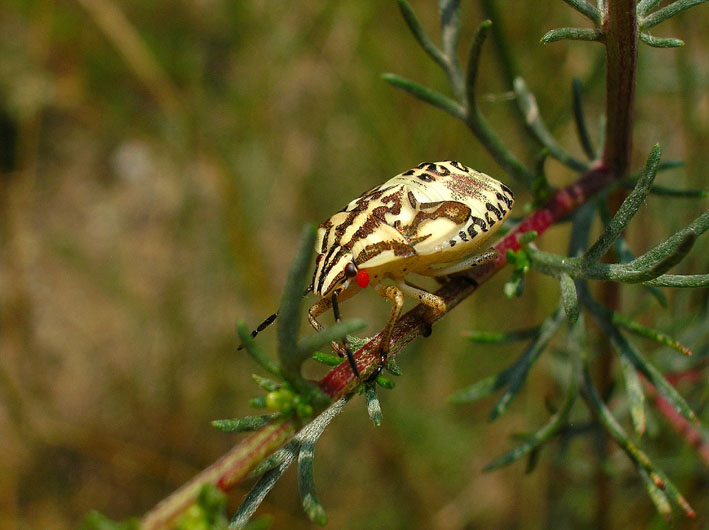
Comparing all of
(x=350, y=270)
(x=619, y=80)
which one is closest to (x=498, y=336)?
(x=350, y=270)

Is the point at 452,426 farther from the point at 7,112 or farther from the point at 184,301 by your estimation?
the point at 7,112

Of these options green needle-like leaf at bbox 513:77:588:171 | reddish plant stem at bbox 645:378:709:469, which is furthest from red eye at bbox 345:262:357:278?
reddish plant stem at bbox 645:378:709:469

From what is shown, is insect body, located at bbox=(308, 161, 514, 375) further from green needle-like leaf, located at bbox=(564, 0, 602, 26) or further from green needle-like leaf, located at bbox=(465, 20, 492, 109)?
green needle-like leaf, located at bbox=(564, 0, 602, 26)

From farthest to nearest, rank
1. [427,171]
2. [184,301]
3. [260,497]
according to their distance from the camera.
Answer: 1. [184,301]
2. [427,171]
3. [260,497]

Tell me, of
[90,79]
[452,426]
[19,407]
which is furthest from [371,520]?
[90,79]

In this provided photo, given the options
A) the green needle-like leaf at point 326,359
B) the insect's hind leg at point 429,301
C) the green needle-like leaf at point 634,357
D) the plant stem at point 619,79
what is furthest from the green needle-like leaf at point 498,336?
the green needle-like leaf at point 326,359

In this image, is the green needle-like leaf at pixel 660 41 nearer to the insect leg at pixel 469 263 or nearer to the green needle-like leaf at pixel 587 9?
the green needle-like leaf at pixel 587 9
